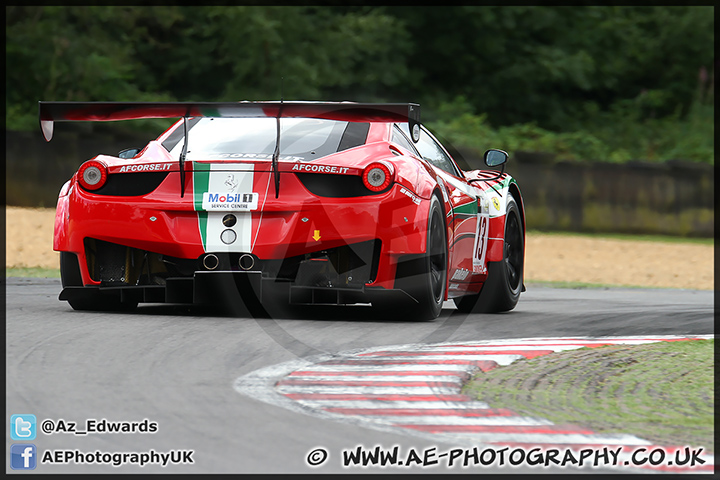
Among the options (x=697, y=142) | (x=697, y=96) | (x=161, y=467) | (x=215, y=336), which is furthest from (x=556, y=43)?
(x=161, y=467)

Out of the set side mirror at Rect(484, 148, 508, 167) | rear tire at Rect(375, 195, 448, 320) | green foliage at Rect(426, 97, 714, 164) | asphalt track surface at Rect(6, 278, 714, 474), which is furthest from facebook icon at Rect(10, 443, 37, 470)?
green foliage at Rect(426, 97, 714, 164)

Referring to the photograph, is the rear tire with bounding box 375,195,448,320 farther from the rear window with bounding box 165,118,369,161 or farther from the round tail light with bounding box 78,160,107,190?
the round tail light with bounding box 78,160,107,190

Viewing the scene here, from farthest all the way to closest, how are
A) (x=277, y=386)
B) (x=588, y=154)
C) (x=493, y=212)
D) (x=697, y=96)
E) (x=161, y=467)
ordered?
(x=697, y=96) → (x=588, y=154) → (x=493, y=212) → (x=277, y=386) → (x=161, y=467)

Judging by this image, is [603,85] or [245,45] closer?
[245,45]

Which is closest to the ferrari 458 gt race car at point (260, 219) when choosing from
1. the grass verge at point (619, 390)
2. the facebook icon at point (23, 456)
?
the grass verge at point (619, 390)

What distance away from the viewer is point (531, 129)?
29.6m

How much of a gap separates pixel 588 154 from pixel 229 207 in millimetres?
22918

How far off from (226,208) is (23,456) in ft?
10.5

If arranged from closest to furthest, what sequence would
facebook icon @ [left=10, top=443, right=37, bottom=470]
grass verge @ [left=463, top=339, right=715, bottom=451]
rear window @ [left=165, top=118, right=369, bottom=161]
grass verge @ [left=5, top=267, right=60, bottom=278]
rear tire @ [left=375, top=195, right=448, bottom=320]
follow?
facebook icon @ [left=10, top=443, right=37, bottom=470], grass verge @ [left=463, top=339, right=715, bottom=451], rear tire @ [left=375, top=195, right=448, bottom=320], rear window @ [left=165, top=118, right=369, bottom=161], grass verge @ [left=5, top=267, right=60, bottom=278]

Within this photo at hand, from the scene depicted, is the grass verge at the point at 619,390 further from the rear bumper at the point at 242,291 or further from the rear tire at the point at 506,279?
the rear tire at the point at 506,279

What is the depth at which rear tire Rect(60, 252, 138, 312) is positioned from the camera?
7.49 meters

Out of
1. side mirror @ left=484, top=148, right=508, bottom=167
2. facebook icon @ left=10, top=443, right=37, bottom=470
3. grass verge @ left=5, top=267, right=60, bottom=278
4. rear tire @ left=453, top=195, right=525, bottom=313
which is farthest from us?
grass verge @ left=5, top=267, right=60, bottom=278

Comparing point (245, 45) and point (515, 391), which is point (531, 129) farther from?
point (515, 391)

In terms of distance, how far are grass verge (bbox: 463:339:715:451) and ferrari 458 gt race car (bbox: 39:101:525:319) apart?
1.25 m
